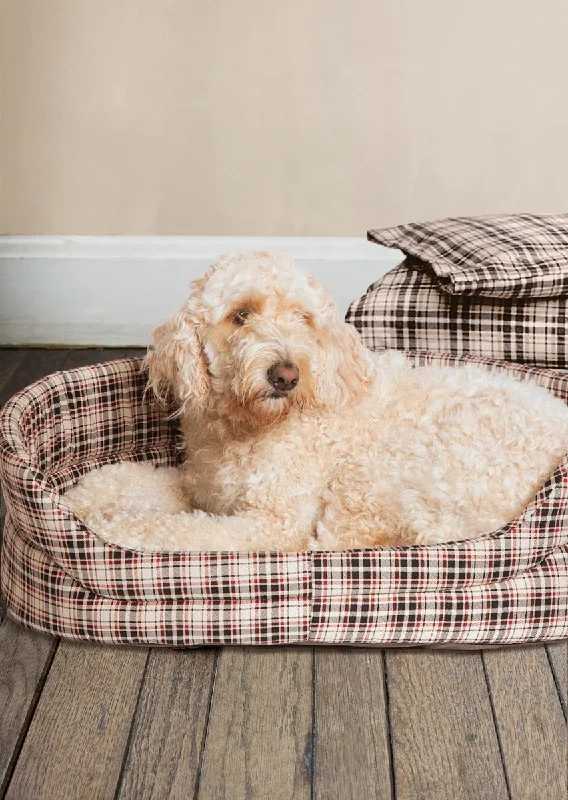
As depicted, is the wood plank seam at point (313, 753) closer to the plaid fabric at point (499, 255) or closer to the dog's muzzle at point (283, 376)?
the dog's muzzle at point (283, 376)

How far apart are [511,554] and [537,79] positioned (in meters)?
Answer: 3.24

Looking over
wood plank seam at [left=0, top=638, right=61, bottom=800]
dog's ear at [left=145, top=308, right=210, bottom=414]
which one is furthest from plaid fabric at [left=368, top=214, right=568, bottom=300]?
wood plank seam at [left=0, top=638, right=61, bottom=800]

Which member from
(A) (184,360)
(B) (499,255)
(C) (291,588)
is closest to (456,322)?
(B) (499,255)

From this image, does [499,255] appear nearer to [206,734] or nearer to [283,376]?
[283,376]

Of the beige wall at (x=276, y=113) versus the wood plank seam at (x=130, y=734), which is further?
the beige wall at (x=276, y=113)

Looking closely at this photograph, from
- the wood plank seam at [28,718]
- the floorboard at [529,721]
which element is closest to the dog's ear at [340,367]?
the floorboard at [529,721]

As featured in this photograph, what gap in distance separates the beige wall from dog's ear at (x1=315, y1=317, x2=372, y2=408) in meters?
2.40

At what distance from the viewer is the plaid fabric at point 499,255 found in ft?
10.4

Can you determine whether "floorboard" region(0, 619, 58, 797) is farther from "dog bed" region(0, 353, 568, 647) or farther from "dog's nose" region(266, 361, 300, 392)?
"dog's nose" region(266, 361, 300, 392)

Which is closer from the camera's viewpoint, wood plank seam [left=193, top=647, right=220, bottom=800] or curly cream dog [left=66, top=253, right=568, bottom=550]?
wood plank seam [left=193, top=647, right=220, bottom=800]

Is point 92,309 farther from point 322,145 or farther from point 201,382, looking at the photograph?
point 201,382

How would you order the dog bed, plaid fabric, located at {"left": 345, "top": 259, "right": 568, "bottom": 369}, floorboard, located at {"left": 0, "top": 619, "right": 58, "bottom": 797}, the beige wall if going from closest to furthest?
floorboard, located at {"left": 0, "top": 619, "right": 58, "bottom": 797} → the dog bed → plaid fabric, located at {"left": 345, "top": 259, "right": 568, "bottom": 369} → the beige wall

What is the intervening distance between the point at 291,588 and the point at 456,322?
158 cm

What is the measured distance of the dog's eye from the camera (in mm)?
2441
